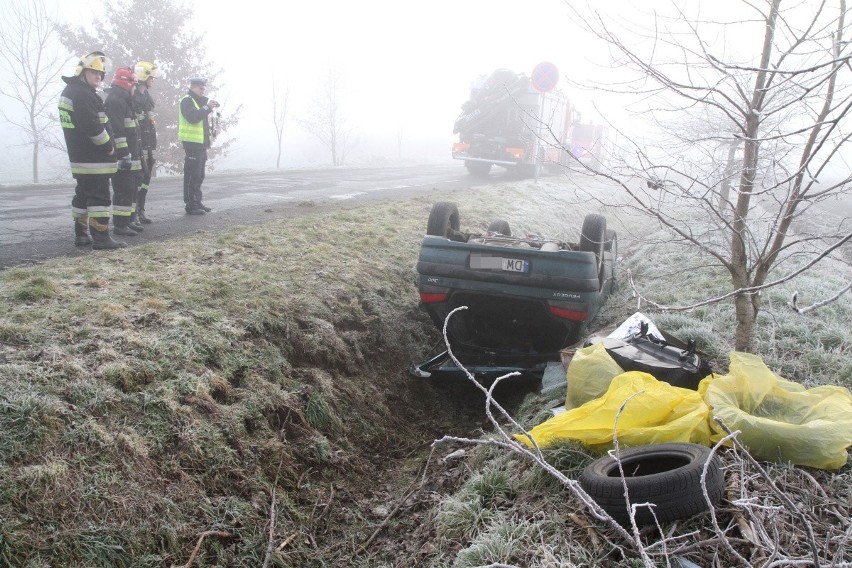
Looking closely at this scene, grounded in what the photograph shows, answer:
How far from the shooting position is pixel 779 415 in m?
2.94

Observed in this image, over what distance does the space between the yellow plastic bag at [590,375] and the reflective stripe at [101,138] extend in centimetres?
511

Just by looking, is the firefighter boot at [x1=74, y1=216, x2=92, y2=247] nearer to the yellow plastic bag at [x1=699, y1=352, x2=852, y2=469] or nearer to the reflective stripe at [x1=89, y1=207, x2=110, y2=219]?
Answer: the reflective stripe at [x1=89, y1=207, x2=110, y2=219]

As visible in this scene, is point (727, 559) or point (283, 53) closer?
point (727, 559)

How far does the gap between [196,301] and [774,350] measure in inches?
173

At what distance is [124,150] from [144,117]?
4.44 ft

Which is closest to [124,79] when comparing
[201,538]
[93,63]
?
[93,63]

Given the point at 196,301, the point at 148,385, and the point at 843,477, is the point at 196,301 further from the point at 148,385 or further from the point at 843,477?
the point at 843,477

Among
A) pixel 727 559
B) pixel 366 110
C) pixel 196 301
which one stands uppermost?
pixel 366 110

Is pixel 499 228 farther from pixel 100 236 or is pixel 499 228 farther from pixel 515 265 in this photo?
pixel 100 236

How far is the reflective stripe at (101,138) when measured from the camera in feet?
18.6

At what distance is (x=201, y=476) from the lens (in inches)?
117

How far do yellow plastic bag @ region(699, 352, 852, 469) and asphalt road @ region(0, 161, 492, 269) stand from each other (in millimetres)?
5422

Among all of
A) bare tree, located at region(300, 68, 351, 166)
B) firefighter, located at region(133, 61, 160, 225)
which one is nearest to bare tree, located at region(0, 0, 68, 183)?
bare tree, located at region(300, 68, 351, 166)

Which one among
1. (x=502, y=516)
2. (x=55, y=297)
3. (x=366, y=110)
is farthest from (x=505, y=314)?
(x=366, y=110)
